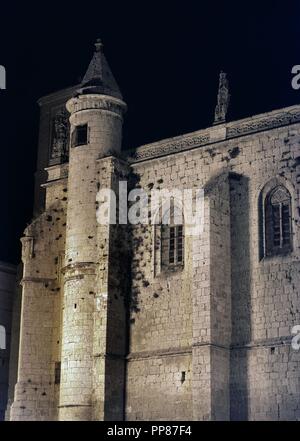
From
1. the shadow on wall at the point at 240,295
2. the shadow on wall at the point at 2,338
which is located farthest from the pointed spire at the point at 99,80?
the shadow on wall at the point at 2,338

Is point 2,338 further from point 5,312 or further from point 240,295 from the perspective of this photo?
point 240,295

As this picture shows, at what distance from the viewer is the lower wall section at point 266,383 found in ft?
92.2

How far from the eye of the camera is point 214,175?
104ft

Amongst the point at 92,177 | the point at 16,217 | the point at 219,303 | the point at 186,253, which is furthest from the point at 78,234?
the point at 16,217

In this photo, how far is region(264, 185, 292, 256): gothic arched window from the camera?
29828mm

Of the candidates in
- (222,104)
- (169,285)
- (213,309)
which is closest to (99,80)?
(222,104)

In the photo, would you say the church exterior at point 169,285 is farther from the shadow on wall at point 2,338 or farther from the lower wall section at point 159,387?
the shadow on wall at point 2,338

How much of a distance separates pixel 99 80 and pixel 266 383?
13.5 meters

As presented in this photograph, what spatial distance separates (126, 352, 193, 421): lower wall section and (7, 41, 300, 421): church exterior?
0.05 m

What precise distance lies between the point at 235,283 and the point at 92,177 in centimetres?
713

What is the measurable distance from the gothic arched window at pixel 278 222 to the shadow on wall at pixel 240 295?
69 centimetres

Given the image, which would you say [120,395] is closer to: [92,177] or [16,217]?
[92,177]

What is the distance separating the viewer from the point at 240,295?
3005 centimetres

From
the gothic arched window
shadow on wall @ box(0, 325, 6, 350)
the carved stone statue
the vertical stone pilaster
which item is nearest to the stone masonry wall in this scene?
shadow on wall @ box(0, 325, 6, 350)
